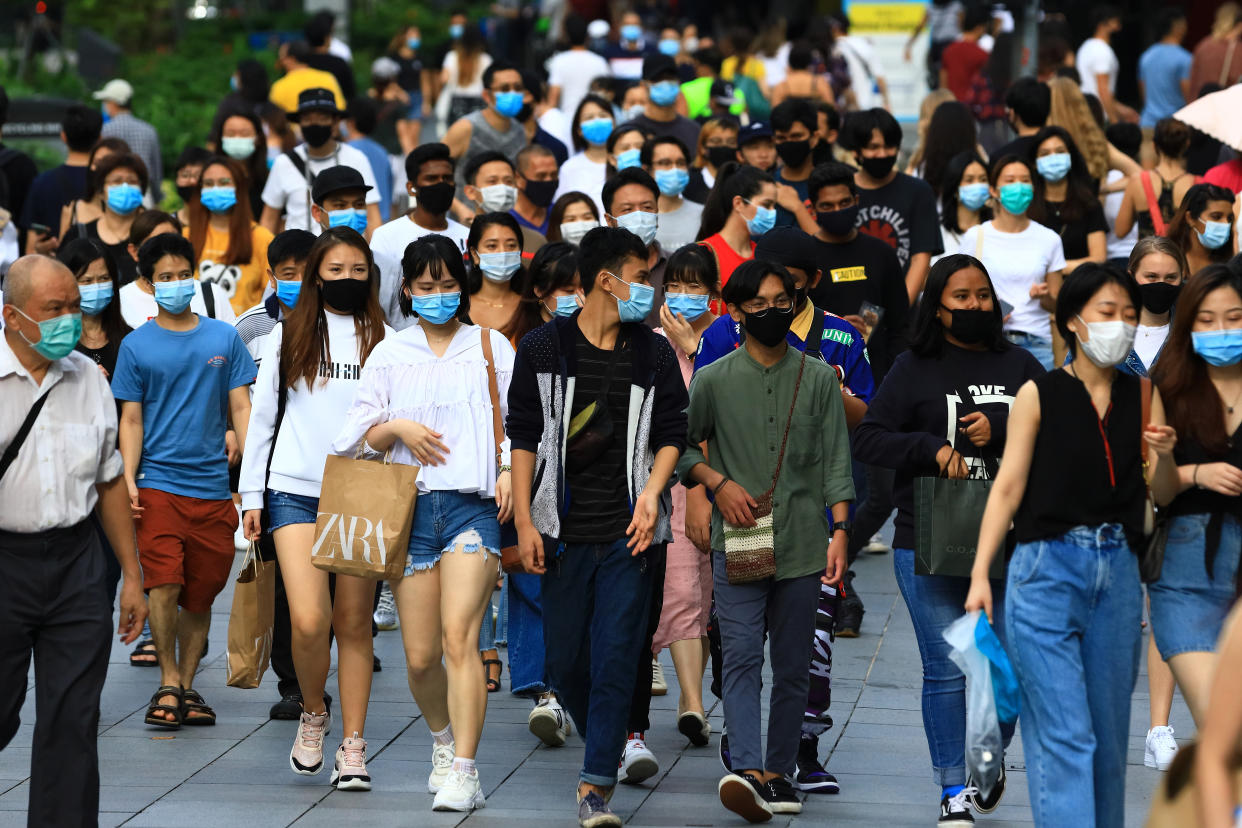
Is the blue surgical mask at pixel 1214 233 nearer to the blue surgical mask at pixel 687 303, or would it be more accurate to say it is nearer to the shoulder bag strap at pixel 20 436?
the blue surgical mask at pixel 687 303

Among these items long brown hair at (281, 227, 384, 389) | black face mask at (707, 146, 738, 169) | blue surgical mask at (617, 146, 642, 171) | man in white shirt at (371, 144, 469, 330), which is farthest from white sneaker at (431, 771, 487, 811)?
black face mask at (707, 146, 738, 169)

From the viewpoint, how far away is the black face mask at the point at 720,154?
11734mm

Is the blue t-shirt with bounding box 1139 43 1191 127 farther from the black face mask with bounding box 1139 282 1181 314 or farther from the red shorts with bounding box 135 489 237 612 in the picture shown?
the red shorts with bounding box 135 489 237 612

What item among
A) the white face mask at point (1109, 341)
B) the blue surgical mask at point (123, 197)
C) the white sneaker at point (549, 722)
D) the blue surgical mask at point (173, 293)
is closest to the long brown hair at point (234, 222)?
the blue surgical mask at point (123, 197)

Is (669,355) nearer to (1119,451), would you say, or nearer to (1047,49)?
(1119,451)

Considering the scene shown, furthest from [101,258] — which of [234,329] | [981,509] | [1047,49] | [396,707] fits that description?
[1047,49]

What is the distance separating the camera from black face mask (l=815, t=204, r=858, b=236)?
29.5 ft

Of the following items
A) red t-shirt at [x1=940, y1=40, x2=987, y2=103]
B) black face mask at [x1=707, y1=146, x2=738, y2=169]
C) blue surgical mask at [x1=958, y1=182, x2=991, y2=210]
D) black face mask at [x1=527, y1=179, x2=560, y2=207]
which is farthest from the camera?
red t-shirt at [x1=940, y1=40, x2=987, y2=103]

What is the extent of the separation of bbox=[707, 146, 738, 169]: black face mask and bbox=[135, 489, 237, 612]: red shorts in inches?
183

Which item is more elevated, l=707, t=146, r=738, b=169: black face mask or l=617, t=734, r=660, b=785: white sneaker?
l=707, t=146, r=738, b=169: black face mask

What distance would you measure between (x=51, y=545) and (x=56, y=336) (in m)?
0.64

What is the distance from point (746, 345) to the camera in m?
6.84

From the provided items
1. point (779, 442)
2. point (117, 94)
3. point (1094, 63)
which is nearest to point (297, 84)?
point (117, 94)

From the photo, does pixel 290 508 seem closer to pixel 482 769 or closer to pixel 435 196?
pixel 482 769
